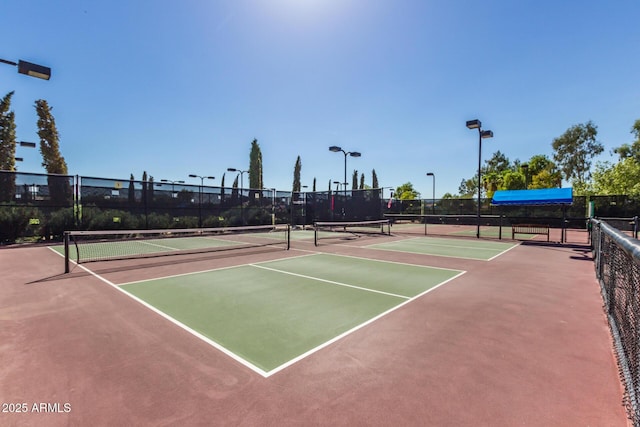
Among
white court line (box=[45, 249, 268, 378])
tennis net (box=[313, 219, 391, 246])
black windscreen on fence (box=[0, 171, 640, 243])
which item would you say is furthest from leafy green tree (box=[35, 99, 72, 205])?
white court line (box=[45, 249, 268, 378])

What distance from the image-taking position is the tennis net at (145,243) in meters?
10.9

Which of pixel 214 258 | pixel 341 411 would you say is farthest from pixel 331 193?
pixel 341 411

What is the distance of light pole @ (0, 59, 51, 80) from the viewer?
23.8 feet

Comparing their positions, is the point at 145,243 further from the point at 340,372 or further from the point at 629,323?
the point at 629,323

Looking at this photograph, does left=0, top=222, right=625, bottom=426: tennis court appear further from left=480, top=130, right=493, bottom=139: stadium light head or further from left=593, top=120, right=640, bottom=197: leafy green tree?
left=593, top=120, right=640, bottom=197: leafy green tree

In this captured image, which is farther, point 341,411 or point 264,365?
point 264,365

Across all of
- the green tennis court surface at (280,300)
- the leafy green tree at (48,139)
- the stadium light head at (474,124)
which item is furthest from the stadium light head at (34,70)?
the leafy green tree at (48,139)

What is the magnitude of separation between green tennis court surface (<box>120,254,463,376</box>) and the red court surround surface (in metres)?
0.31

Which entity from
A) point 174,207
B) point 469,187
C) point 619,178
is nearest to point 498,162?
point 469,187

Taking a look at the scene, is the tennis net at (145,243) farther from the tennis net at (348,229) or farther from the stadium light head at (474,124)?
the stadium light head at (474,124)

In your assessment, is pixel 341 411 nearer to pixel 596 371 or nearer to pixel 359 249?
pixel 596 371

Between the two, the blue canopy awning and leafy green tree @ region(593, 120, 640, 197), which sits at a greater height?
leafy green tree @ region(593, 120, 640, 197)

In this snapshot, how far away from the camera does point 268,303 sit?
5934mm

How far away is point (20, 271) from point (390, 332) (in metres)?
10.6
